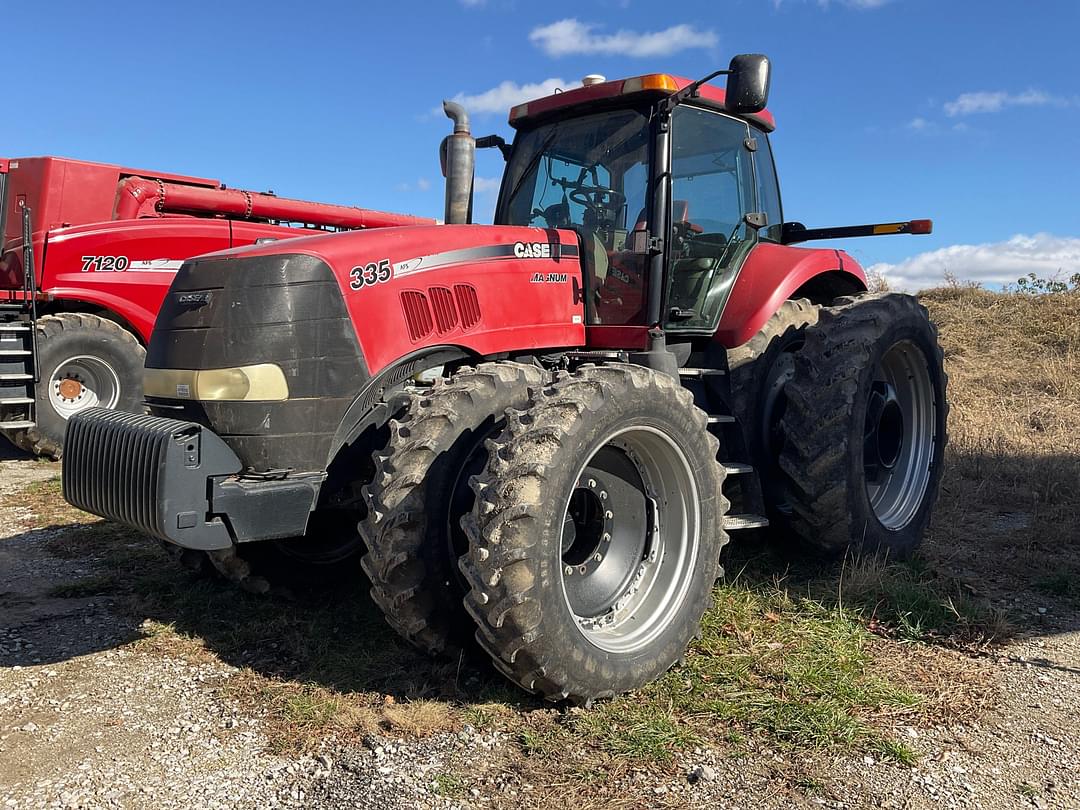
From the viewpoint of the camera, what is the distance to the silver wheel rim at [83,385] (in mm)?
8633

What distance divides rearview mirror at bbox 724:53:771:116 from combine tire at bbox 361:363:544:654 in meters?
1.63

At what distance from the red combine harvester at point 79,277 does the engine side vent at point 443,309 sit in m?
5.95

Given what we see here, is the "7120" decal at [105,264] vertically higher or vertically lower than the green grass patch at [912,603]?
higher

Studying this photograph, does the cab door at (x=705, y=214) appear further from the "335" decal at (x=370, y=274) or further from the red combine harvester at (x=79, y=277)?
the red combine harvester at (x=79, y=277)

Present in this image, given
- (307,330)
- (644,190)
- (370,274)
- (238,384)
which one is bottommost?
(238,384)

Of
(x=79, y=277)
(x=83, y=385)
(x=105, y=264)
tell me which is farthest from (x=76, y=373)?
(x=105, y=264)

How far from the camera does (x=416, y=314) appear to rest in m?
3.78

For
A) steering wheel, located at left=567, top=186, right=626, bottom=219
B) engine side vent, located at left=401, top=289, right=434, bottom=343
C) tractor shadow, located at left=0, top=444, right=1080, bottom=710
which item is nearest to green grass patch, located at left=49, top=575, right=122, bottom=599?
tractor shadow, located at left=0, top=444, right=1080, bottom=710

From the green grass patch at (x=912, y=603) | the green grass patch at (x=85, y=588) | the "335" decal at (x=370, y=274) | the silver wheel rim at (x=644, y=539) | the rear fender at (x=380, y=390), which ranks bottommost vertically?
the green grass patch at (x=85, y=588)

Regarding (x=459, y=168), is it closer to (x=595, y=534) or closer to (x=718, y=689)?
(x=595, y=534)

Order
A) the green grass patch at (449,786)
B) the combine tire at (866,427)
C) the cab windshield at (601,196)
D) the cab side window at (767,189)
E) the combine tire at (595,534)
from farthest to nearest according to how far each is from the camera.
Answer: the cab side window at (767,189), the cab windshield at (601,196), the combine tire at (866,427), the combine tire at (595,534), the green grass patch at (449,786)

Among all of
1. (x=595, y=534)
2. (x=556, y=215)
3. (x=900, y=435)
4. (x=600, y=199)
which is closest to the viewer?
(x=595, y=534)

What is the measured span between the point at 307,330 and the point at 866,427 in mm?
3236

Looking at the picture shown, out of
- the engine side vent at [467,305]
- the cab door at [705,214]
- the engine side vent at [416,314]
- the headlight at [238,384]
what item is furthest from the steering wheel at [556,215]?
the headlight at [238,384]
